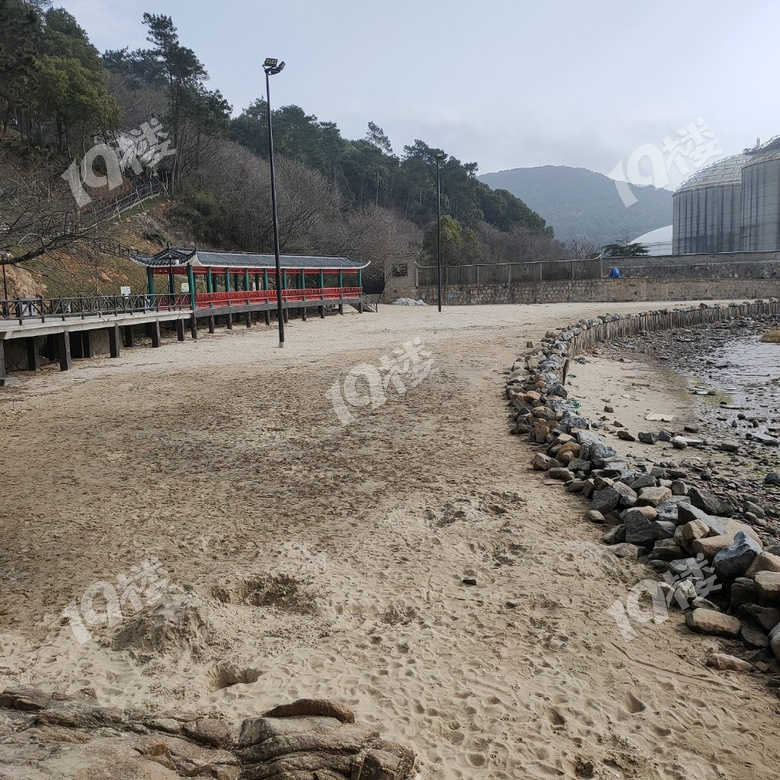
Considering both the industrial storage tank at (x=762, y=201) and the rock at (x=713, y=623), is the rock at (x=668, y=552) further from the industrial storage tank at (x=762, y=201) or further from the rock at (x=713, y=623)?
the industrial storage tank at (x=762, y=201)

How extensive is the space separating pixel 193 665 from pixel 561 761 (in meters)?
1.86

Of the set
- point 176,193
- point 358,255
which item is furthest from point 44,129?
point 358,255

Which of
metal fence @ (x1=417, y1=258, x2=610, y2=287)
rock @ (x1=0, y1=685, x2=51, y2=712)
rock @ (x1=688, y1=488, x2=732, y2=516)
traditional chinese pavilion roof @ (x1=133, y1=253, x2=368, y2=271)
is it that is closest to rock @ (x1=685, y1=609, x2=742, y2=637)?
rock @ (x1=688, y1=488, x2=732, y2=516)

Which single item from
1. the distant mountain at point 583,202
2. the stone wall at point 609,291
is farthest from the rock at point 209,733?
the distant mountain at point 583,202

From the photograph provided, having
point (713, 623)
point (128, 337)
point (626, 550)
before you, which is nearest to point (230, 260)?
point (128, 337)

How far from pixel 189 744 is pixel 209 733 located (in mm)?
96

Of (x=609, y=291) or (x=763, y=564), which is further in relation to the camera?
(x=609, y=291)

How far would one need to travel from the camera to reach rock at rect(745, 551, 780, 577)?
12.6ft

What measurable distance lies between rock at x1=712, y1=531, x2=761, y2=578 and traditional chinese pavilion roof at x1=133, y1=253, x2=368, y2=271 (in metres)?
22.5

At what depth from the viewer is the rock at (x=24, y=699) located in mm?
2685

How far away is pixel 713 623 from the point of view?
366cm

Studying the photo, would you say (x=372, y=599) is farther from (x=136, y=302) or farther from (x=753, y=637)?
(x=136, y=302)

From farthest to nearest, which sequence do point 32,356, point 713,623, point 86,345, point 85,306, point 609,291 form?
point 609,291 < point 85,306 < point 86,345 < point 32,356 < point 713,623

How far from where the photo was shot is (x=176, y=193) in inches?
1655
